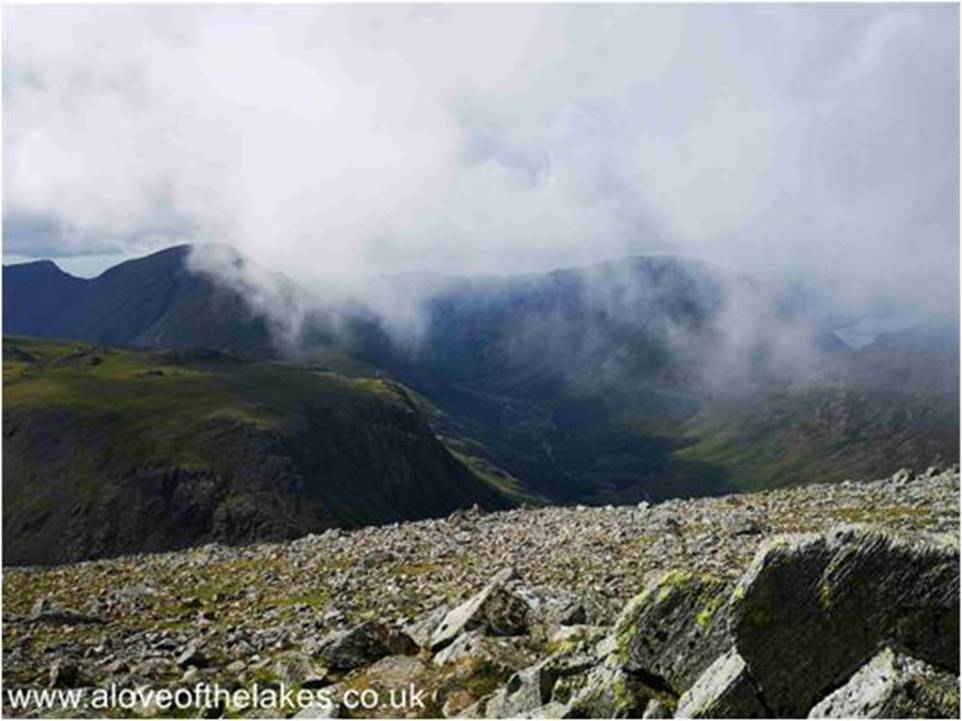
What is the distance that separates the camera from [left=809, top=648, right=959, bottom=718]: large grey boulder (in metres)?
14.2

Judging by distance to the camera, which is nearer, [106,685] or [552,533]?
[106,685]

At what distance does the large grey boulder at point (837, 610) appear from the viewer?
15719 millimetres

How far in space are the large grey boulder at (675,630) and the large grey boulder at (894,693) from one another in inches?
117

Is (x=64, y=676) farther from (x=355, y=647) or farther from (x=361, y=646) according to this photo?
(x=361, y=646)

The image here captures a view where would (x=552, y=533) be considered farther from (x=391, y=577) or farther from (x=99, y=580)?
(x=99, y=580)

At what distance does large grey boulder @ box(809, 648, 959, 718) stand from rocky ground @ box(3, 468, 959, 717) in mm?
35

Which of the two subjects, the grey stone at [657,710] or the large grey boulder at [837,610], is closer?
the large grey boulder at [837,610]

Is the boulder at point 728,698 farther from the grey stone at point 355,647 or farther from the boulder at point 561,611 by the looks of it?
the grey stone at point 355,647

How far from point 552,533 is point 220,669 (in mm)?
23161

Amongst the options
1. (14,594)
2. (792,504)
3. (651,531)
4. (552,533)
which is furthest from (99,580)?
(792,504)

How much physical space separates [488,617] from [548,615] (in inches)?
69.7

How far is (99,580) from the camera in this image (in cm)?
5034

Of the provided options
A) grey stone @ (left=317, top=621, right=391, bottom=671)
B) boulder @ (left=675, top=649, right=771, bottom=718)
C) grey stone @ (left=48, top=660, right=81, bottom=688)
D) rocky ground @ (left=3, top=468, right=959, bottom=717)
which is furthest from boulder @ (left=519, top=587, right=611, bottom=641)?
grey stone @ (left=48, top=660, right=81, bottom=688)

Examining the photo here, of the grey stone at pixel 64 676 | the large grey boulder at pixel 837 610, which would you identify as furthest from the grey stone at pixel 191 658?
the large grey boulder at pixel 837 610
